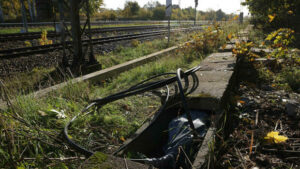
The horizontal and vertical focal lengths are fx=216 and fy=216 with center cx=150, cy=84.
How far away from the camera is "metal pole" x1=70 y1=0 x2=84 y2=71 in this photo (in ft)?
16.3

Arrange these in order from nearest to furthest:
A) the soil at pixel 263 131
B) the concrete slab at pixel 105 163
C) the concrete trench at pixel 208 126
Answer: the concrete slab at pixel 105 163
the soil at pixel 263 131
the concrete trench at pixel 208 126

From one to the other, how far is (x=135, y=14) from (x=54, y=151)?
196 feet

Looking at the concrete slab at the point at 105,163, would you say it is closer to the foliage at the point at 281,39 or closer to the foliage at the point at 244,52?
the foliage at the point at 281,39

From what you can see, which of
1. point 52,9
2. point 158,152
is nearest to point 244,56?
point 158,152

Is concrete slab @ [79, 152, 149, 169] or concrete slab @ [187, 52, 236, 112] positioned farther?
concrete slab @ [187, 52, 236, 112]

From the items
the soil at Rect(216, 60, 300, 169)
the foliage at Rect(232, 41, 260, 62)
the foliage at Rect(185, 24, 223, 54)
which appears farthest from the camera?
the foliage at Rect(185, 24, 223, 54)

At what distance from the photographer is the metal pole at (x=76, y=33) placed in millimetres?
4973

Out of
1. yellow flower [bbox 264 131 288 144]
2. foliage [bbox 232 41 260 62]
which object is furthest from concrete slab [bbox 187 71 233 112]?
foliage [bbox 232 41 260 62]

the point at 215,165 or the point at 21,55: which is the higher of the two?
the point at 21,55

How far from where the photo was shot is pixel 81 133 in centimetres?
227

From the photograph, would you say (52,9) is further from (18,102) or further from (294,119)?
(294,119)

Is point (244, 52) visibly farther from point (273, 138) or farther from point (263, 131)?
point (273, 138)

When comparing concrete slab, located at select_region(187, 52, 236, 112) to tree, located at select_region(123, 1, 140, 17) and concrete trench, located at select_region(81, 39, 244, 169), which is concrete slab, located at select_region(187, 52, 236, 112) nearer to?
concrete trench, located at select_region(81, 39, 244, 169)

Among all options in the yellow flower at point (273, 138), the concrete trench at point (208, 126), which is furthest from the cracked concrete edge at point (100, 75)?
the yellow flower at point (273, 138)
